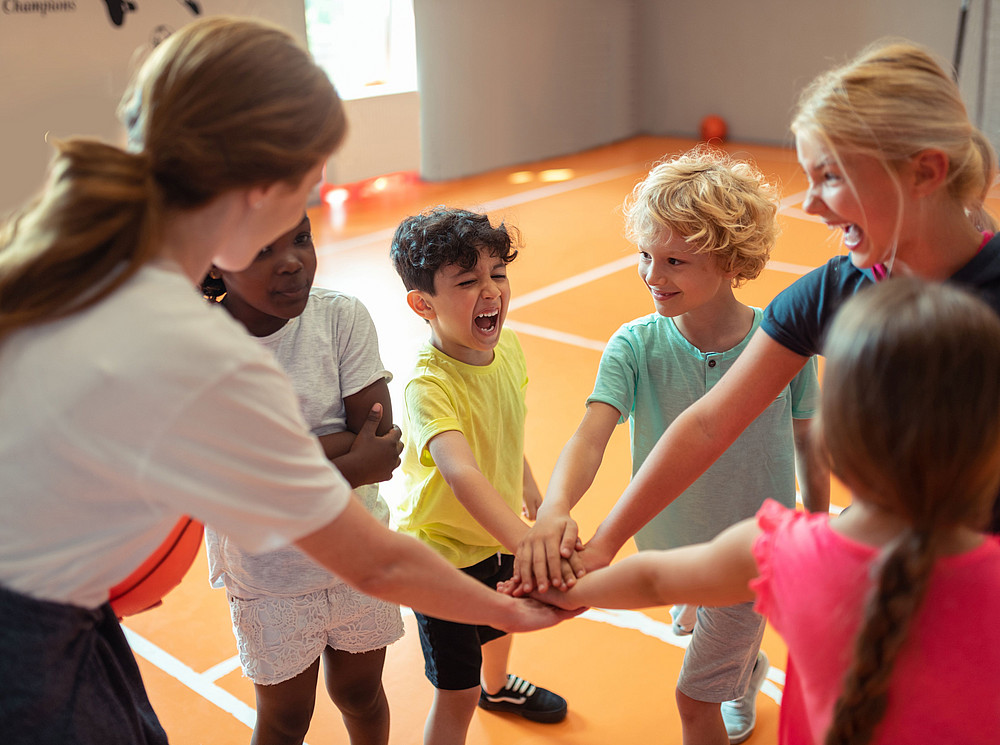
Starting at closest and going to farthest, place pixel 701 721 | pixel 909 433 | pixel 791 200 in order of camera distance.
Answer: pixel 909 433 → pixel 701 721 → pixel 791 200

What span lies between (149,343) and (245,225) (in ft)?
0.93

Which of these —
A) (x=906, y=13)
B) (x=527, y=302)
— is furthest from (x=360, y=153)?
(x=906, y=13)

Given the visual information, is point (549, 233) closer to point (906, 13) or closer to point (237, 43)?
point (906, 13)

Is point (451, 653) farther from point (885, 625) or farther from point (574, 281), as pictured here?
point (574, 281)

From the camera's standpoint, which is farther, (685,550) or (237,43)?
(685,550)

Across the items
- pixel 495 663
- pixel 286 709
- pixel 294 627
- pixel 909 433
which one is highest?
pixel 909 433

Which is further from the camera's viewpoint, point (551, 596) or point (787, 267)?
point (787, 267)

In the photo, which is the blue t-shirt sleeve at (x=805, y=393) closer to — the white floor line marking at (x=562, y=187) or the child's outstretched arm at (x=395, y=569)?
the child's outstretched arm at (x=395, y=569)

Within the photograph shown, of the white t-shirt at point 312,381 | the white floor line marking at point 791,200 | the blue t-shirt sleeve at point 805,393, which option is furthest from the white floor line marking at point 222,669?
the white floor line marking at point 791,200

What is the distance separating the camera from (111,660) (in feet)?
4.49

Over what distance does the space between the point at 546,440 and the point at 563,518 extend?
201 centimetres

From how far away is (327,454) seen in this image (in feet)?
6.52

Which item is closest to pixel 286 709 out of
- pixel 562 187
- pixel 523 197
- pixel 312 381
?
pixel 312 381

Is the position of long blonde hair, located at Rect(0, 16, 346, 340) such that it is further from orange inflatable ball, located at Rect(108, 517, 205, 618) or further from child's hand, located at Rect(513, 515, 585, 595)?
child's hand, located at Rect(513, 515, 585, 595)
